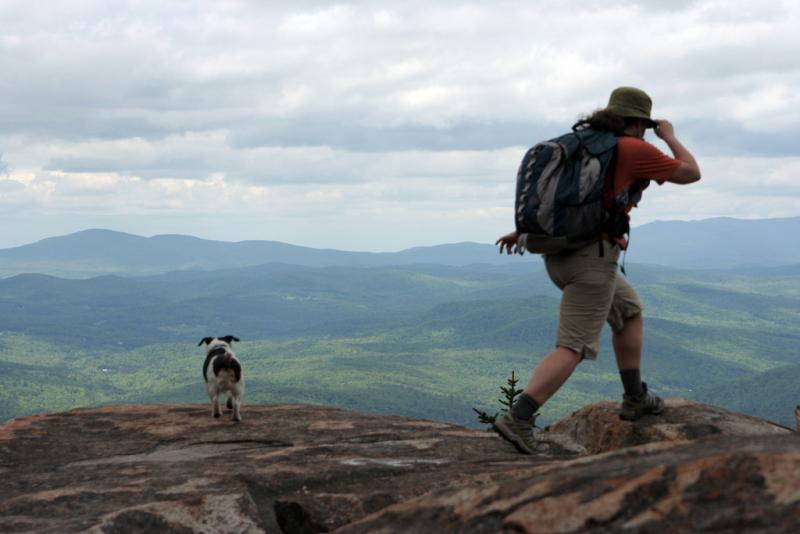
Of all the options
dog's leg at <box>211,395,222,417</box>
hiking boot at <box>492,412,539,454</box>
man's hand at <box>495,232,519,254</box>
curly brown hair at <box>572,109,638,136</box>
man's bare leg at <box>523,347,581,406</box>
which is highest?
curly brown hair at <box>572,109,638,136</box>

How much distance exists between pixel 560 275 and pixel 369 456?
3298 millimetres

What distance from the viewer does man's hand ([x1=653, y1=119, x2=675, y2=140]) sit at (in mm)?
9164

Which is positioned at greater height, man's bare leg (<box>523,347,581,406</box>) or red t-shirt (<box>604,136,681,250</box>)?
red t-shirt (<box>604,136,681,250</box>)

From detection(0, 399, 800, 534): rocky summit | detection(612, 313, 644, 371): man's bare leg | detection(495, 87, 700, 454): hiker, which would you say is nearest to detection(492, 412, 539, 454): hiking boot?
detection(495, 87, 700, 454): hiker

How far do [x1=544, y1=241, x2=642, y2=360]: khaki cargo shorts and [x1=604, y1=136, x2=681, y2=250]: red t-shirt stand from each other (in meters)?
0.77

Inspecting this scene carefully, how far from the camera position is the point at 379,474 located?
9.22 meters

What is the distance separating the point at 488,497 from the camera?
18.0 feet

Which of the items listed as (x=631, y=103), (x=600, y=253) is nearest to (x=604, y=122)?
(x=631, y=103)

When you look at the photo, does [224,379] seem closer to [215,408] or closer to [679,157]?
[215,408]

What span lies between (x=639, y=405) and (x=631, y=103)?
4260mm

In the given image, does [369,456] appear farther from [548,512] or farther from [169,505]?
[548,512]

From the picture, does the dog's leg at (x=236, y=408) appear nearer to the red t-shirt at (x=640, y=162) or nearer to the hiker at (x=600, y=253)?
the hiker at (x=600, y=253)

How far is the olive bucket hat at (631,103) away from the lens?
8.91m

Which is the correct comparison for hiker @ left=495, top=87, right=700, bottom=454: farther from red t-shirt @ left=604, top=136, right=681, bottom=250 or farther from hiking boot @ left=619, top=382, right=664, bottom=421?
hiking boot @ left=619, top=382, right=664, bottom=421
